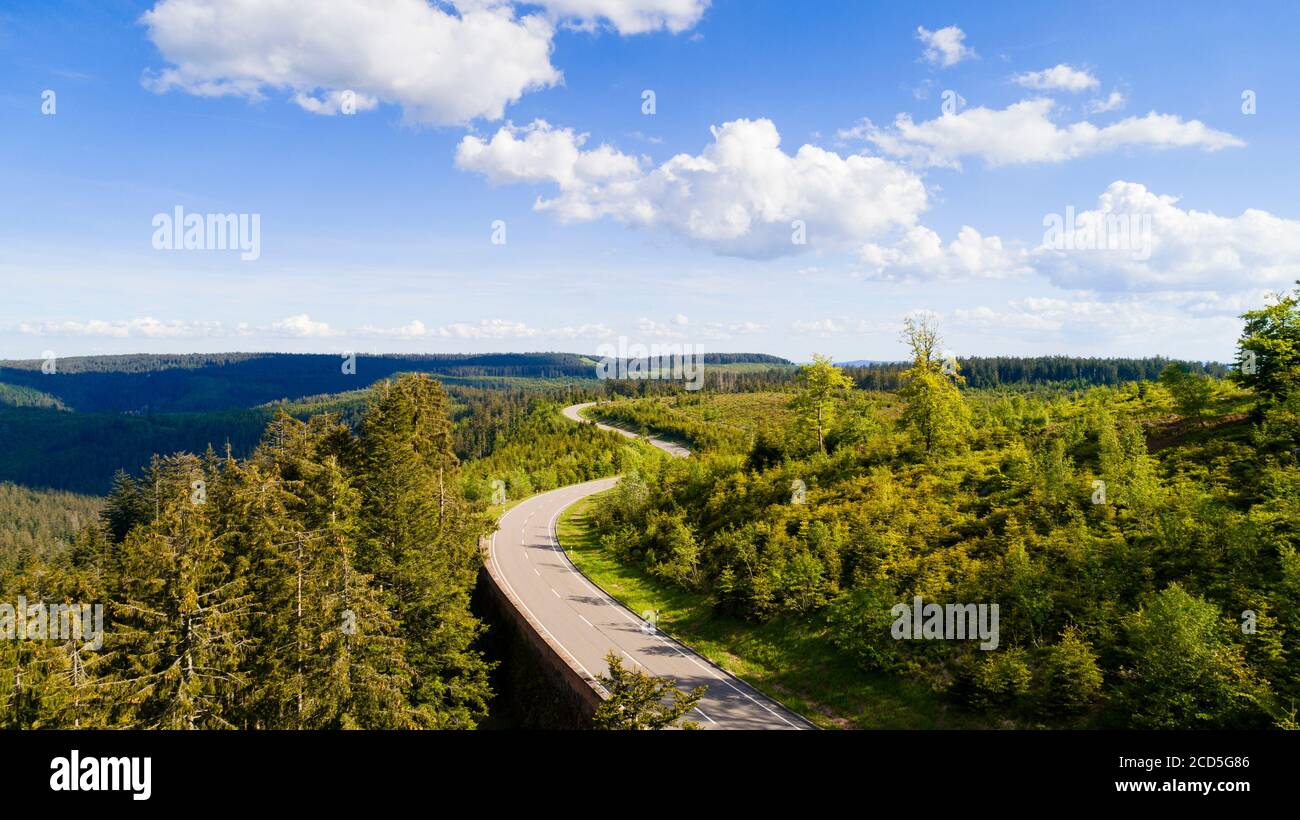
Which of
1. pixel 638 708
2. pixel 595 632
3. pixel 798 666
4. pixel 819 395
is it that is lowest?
pixel 595 632

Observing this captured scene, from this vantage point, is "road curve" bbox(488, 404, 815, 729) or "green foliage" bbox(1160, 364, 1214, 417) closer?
"road curve" bbox(488, 404, 815, 729)

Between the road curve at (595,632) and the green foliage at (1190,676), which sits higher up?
the green foliage at (1190,676)

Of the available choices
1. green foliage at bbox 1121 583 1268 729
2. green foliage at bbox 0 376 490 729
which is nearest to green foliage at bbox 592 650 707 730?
green foliage at bbox 0 376 490 729

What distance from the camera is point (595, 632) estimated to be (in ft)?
118

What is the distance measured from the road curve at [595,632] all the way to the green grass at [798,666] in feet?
3.41

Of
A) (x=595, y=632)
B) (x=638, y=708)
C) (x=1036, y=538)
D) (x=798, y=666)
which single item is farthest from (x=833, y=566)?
(x=638, y=708)

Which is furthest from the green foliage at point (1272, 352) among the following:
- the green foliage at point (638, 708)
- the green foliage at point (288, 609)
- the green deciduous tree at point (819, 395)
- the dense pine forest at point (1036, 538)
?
the green foliage at point (288, 609)

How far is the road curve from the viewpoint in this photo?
26.5m

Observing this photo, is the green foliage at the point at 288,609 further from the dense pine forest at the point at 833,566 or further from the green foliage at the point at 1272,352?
the green foliage at the point at 1272,352

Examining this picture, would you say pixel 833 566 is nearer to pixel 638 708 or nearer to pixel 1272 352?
pixel 638 708

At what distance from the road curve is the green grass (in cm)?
104

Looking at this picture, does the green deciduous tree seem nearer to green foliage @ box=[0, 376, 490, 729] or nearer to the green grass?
the green grass

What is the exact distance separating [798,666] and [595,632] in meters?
11.8

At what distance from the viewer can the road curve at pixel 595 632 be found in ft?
87.0
